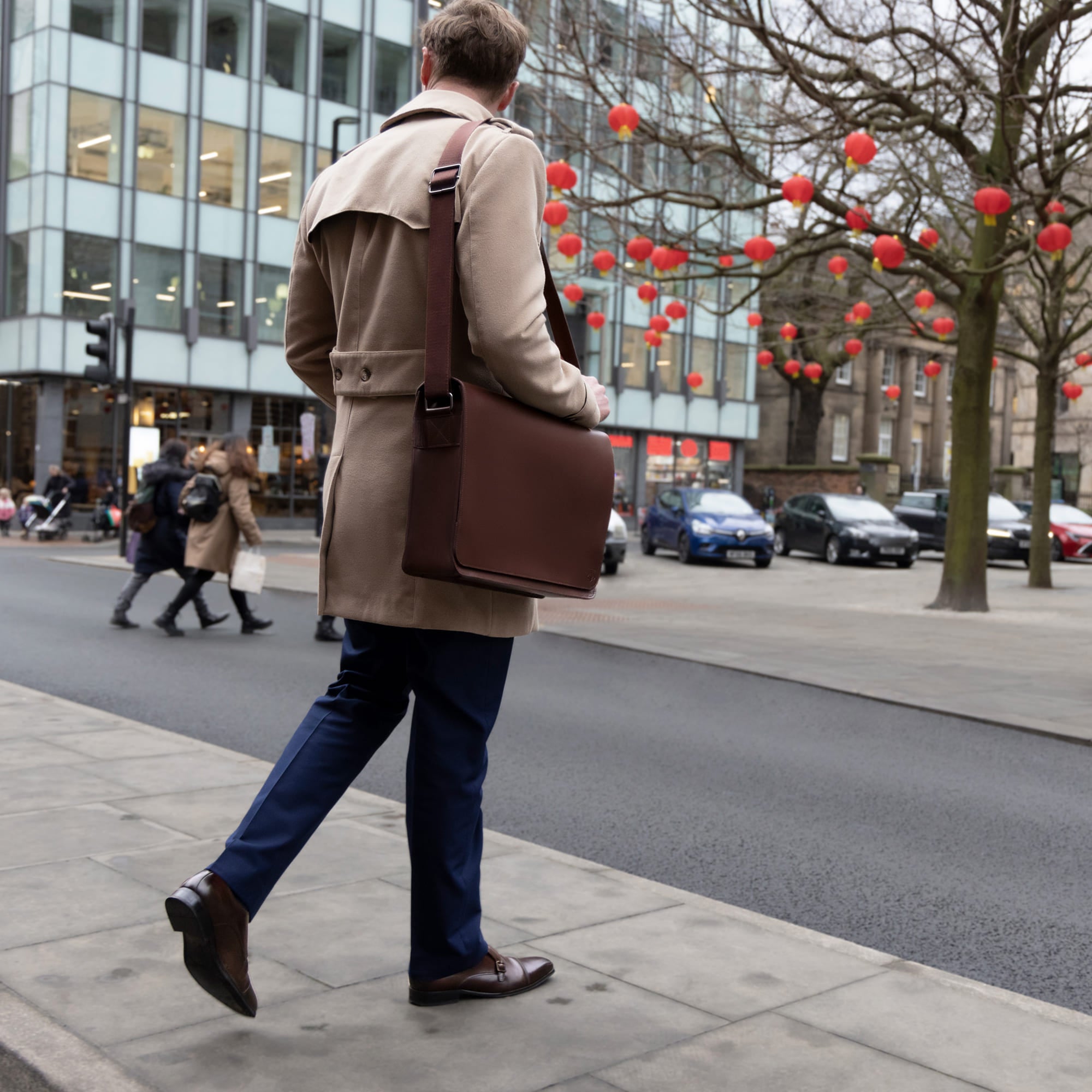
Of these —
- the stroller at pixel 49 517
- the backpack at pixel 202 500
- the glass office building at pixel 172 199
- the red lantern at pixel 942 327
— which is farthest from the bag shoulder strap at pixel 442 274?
the glass office building at pixel 172 199

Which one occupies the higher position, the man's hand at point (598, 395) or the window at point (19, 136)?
the window at point (19, 136)

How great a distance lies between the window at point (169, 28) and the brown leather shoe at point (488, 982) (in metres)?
35.5

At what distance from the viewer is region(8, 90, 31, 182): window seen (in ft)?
109

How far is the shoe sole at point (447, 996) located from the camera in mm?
2895

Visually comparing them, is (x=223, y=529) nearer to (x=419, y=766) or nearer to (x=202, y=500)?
(x=202, y=500)

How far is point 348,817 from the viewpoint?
185 inches

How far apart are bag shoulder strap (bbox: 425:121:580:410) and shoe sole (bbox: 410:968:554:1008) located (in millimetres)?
1273

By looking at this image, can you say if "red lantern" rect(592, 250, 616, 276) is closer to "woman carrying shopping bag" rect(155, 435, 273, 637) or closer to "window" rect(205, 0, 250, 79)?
"woman carrying shopping bag" rect(155, 435, 273, 637)

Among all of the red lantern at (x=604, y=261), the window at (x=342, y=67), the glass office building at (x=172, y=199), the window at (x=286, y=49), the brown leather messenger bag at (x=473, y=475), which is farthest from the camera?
the window at (x=342, y=67)

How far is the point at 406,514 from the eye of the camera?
276 cm

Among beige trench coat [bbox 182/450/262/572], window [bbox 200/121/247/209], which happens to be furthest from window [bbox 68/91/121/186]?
beige trench coat [bbox 182/450/262/572]

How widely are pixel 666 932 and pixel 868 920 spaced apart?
0.91 meters

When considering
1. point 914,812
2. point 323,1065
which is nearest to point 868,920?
point 914,812

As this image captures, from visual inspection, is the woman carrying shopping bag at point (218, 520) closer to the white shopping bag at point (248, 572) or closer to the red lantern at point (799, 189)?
the white shopping bag at point (248, 572)
